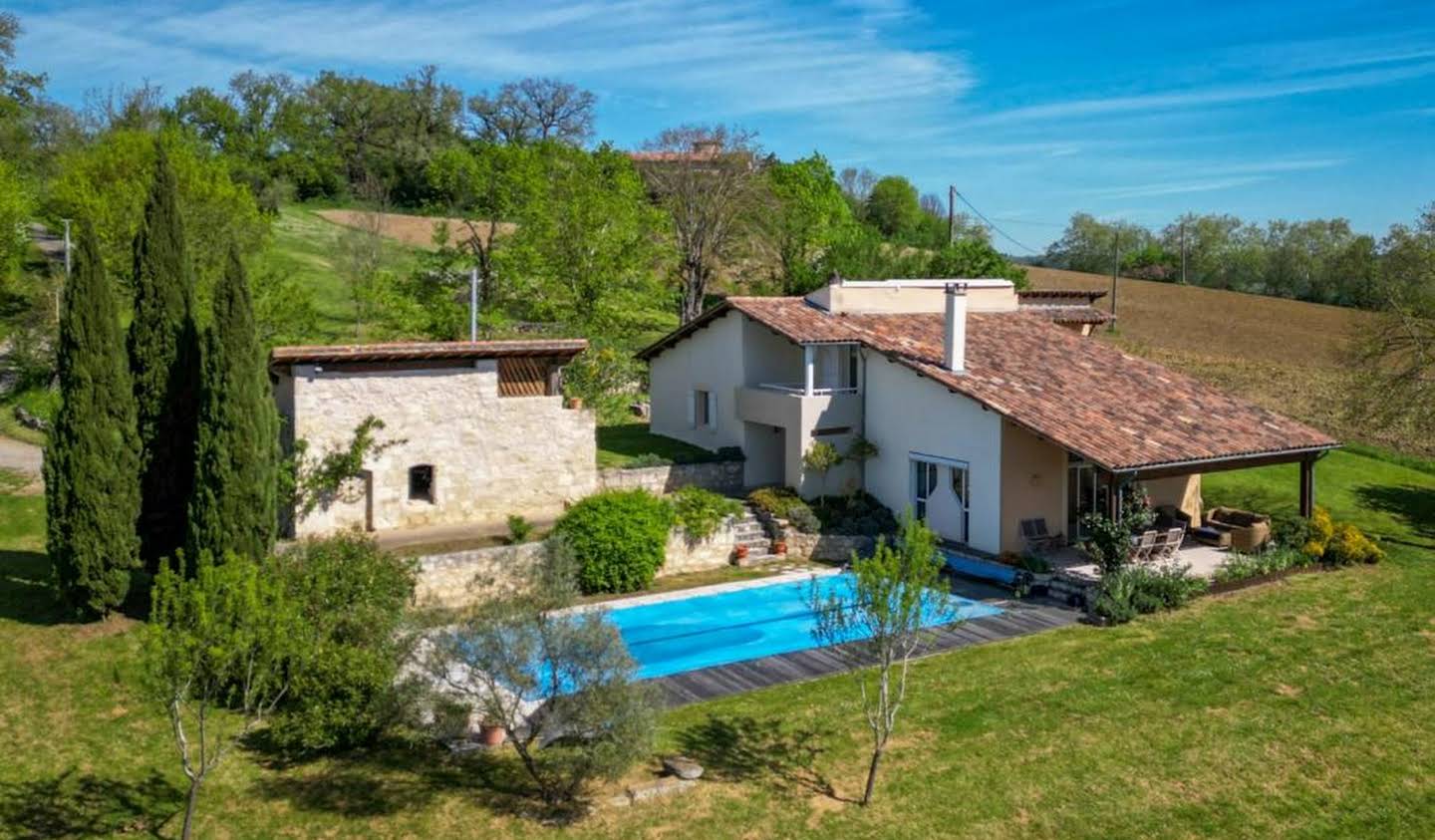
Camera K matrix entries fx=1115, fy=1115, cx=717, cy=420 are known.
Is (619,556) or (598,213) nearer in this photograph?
(619,556)

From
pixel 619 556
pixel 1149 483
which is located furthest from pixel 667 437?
pixel 1149 483

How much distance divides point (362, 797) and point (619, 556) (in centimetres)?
1010

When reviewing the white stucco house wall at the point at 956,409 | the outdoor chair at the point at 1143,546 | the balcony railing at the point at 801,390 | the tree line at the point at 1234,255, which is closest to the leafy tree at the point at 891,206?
the tree line at the point at 1234,255

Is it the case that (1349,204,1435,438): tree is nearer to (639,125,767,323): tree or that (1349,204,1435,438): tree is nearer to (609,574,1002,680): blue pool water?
(609,574,1002,680): blue pool water

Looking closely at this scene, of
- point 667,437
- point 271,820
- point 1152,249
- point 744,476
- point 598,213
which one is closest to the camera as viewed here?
point 271,820

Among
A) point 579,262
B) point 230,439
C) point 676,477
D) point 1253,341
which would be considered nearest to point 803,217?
point 579,262

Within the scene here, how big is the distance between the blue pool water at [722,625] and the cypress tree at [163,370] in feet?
27.1

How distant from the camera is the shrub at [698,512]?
83.0 ft

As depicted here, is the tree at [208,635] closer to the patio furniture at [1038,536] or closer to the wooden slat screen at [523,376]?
the wooden slat screen at [523,376]

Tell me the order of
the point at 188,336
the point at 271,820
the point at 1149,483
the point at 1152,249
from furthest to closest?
the point at 1152,249, the point at 1149,483, the point at 188,336, the point at 271,820

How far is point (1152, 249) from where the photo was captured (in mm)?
100812

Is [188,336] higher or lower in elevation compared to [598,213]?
lower

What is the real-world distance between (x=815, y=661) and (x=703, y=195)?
43282 mm

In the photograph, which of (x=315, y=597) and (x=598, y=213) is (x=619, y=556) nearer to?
(x=315, y=597)
